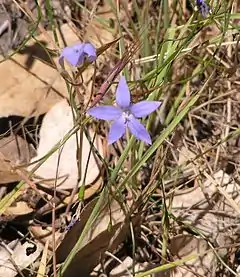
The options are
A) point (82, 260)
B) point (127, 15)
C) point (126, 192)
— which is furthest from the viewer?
point (127, 15)

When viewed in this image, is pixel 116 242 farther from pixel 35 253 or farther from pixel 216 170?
pixel 216 170

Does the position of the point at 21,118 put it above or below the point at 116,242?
above

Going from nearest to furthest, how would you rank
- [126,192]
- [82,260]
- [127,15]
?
[82,260], [126,192], [127,15]

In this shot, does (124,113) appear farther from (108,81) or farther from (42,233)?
(42,233)

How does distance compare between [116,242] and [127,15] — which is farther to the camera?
[127,15]

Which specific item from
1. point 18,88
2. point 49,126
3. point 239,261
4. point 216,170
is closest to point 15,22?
point 18,88

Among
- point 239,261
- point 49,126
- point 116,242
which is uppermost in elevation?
point 49,126

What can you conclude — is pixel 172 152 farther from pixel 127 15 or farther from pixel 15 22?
pixel 15 22

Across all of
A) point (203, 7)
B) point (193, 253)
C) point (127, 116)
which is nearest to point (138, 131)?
point (127, 116)
